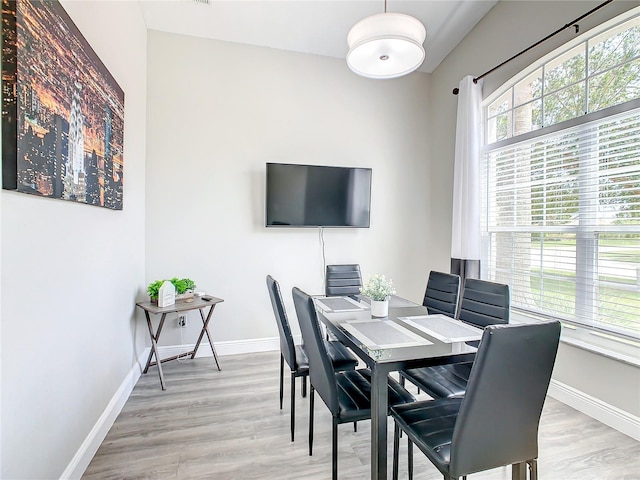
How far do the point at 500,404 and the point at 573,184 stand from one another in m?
2.31

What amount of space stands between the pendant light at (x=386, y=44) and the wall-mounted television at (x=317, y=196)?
1564mm

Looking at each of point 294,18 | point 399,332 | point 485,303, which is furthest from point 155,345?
point 294,18

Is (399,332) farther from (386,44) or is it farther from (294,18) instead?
(294,18)

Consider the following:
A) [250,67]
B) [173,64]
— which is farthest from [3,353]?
[250,67]

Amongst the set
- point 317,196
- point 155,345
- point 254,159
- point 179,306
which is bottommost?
point 155,345

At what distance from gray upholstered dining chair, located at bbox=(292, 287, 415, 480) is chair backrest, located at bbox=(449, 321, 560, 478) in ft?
1.70

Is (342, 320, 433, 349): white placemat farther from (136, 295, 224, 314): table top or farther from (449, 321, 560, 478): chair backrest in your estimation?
(136, 295, 224, 314): table top

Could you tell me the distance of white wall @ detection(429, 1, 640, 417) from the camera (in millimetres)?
2416

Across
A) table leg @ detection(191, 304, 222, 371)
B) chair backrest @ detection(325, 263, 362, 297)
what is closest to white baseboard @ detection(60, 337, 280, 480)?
table leg @ detection(191, 304, 222, 371)

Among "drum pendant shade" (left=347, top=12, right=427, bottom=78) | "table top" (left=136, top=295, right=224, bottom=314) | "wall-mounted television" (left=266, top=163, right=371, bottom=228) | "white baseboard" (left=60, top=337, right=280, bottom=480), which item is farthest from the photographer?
"wall-mounted television" (left=266, top=163, right=371, bottom=228)

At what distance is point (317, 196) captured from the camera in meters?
3.82

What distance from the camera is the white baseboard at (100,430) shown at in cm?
177

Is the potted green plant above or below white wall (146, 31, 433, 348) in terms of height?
below

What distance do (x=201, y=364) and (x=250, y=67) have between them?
3.27 meters
